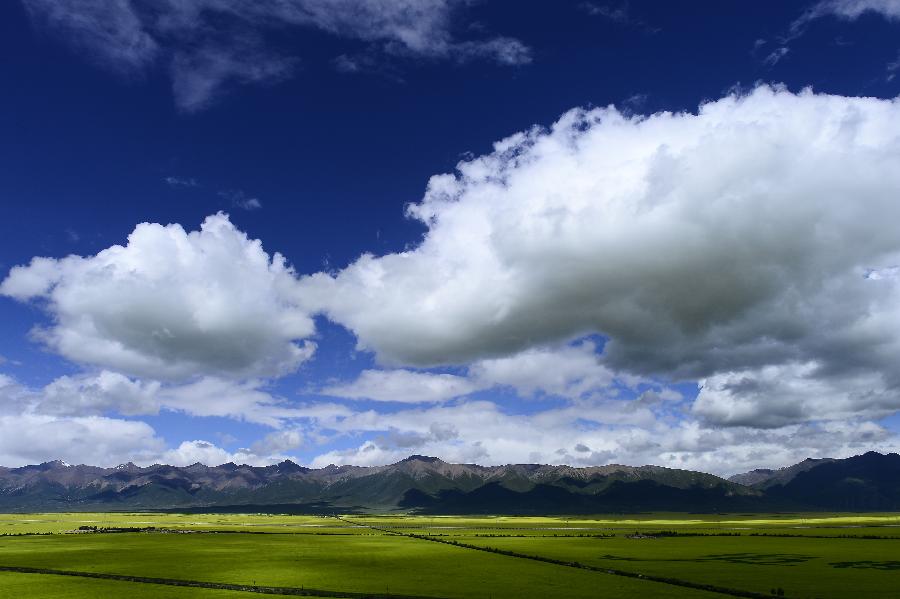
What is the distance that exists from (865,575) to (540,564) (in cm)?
4196

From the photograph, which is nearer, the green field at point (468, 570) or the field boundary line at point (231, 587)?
the field boundary line at point (231, 587)

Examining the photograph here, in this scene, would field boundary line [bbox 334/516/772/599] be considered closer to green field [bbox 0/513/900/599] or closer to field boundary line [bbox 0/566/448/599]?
green field [bbox 0/513/900/599]

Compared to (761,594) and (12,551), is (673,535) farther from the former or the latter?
(12,551)

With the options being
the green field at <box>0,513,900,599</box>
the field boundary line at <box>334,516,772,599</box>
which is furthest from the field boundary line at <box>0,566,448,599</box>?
the field boundary line at <box>334,516,772,599</box>

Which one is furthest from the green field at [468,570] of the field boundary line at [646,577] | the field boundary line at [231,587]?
the field boundary line at [231,587]

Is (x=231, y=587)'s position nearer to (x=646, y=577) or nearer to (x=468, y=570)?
(x=468, y=570)

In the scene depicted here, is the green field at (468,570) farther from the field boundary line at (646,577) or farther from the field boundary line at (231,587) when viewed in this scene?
the field boundary line at (231,587)

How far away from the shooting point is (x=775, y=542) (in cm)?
13500

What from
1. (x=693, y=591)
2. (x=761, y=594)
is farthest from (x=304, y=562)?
(x=761, y=594)

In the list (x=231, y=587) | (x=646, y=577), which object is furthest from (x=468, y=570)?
(x=231, y=587)

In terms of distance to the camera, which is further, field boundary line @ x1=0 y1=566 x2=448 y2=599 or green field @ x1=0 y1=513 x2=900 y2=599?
green field @ x1=0 y1=513 x2=900 y2=599

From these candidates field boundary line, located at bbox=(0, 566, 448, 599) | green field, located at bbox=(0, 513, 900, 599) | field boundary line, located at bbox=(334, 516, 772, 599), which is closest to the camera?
field boundary line, located at bbox=(334, 516, 772, 599)

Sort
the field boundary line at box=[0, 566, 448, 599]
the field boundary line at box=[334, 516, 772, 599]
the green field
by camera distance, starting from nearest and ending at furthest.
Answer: the field boundary line at box=[334, 516, 772, 599] < the field boundary line at box=[0, 566, 448, 599] < the green field

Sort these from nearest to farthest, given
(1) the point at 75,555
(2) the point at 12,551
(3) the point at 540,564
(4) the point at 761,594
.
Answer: (4) the point at 761,594 → (3) the point at 540,564 → (1) the point at 75,555 → (2) the point at 12,551
